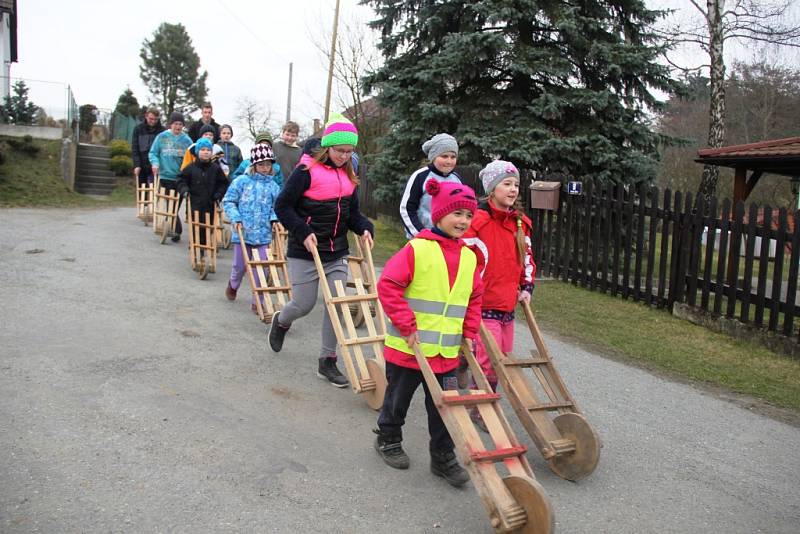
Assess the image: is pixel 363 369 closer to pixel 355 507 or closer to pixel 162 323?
pixel 355 507

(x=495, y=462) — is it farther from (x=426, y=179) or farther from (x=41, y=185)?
(x=41, y=185)

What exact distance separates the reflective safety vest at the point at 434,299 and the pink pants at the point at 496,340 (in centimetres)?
86

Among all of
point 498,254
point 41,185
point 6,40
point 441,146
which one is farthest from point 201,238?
point 6,40

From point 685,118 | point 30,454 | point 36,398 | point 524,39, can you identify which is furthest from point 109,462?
point 685,118

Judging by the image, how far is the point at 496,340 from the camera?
479cm

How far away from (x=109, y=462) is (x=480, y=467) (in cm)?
206

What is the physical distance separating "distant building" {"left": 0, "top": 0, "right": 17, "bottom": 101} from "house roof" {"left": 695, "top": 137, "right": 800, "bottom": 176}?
21.3 m

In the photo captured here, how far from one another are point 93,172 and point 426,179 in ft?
59.9

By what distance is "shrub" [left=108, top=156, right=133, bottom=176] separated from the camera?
2172 centimetres

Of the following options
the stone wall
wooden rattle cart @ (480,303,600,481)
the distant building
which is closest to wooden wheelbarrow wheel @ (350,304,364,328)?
wooden rattle cart @ (480,303,600,481)

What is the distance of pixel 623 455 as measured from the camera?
15.4 feet

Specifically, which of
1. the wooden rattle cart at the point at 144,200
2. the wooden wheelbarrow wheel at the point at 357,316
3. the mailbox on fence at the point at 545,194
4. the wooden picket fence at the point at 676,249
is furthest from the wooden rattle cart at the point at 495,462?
the wooden rattle cart at the point at 144,200

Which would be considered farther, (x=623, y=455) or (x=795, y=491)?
(x=623, y=455)

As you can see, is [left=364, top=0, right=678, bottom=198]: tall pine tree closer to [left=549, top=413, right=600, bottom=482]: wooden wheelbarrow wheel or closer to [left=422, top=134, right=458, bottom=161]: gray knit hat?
[left=422, top=134, right=458, bottom=161]: gray knit hat
